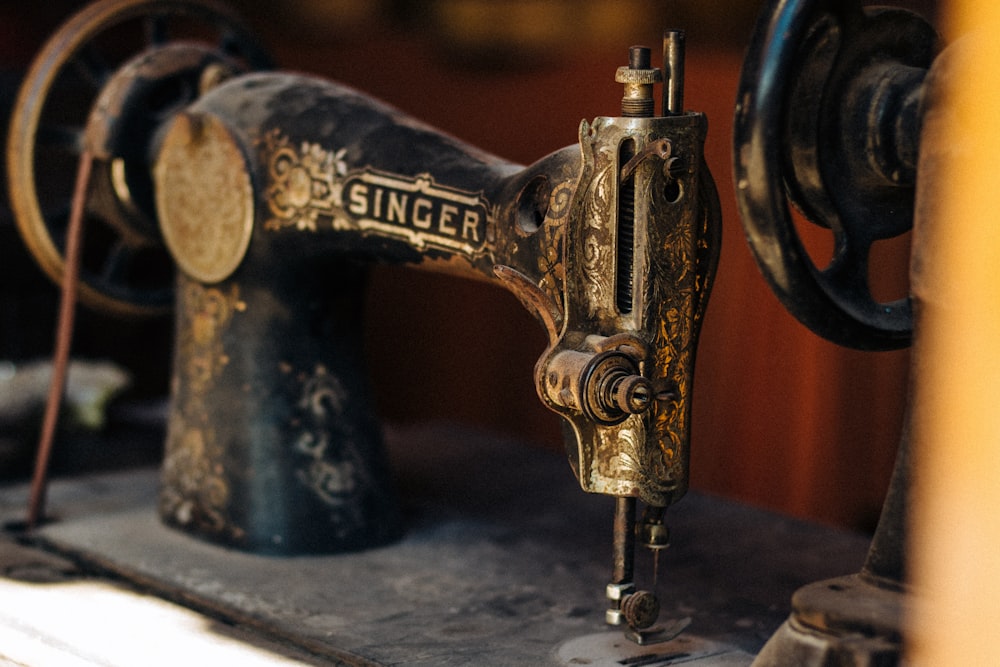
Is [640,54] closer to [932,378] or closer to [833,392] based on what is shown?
[932,378]

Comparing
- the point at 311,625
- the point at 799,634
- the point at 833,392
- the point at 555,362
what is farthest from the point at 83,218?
the point at 833,392

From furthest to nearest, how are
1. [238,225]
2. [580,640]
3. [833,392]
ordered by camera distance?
[833,392] < [238,225] < [580,640]

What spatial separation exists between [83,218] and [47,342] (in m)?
0.99

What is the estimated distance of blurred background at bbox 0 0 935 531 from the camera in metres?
2.64

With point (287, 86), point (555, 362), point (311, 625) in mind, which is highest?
point (287, 86)

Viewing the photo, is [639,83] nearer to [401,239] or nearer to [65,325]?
[401,239]

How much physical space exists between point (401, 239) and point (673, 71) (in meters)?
0.40

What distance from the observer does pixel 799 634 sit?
1160 millimetres

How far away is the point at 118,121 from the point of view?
1791 millimetres

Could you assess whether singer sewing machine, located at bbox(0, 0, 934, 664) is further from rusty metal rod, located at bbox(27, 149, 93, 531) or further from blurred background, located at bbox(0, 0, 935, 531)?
blurred background, located at bbox(0, 0, 935, 531)

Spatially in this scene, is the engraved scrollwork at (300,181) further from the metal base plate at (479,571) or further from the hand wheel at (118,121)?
the metal base plate at (479,571)

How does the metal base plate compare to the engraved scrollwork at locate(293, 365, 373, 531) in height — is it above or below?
below

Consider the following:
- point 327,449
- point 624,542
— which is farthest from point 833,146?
point 327,449

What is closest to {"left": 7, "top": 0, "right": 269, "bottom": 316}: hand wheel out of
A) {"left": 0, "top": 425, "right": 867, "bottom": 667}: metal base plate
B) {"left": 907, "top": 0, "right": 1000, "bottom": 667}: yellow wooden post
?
{"left": 0, "top": 425, "right": 867, "bottom": 667}: metal base plate
